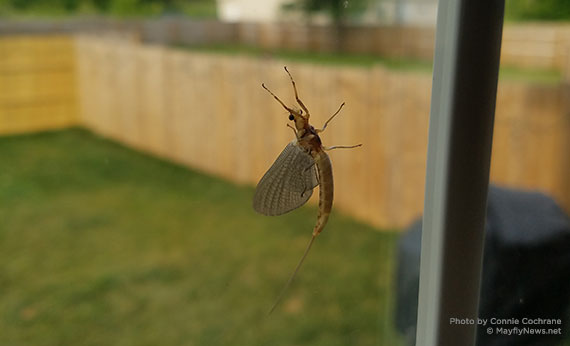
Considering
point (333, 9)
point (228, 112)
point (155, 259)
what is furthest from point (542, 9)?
point (155, 259)

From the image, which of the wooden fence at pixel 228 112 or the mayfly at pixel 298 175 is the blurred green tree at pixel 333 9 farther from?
the wooden fence at pixel 228 112

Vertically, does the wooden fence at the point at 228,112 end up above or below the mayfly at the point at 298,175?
below

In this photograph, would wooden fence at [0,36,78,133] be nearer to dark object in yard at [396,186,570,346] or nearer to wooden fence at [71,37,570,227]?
wooden fence at [71,37,570,227]

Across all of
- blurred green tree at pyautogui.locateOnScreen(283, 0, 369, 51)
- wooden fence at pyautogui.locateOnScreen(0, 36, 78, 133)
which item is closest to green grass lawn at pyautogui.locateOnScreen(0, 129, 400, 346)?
wooden fence at pyautogui.locateOnScreen(0, 36, 78, 133)

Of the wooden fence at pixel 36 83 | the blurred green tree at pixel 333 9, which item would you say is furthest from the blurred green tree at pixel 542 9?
the wooden fence at pixel 36 83

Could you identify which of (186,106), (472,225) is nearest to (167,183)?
(186,106)
